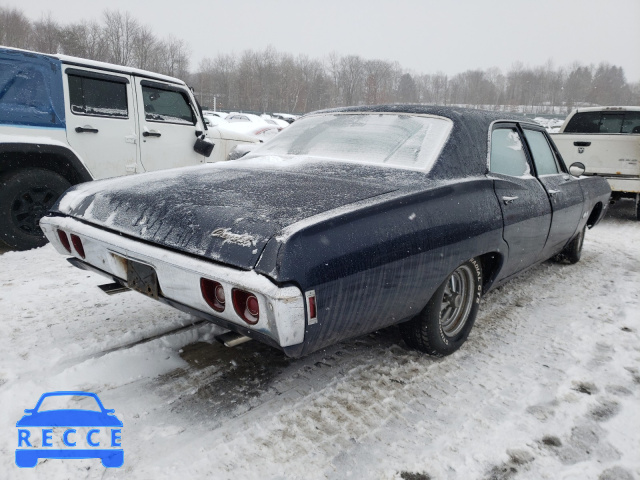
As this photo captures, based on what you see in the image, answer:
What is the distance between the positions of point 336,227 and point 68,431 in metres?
1.39

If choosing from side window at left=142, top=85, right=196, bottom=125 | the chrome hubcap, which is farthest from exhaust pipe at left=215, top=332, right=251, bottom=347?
side window at left=142, top=85, right=196, bottom=125

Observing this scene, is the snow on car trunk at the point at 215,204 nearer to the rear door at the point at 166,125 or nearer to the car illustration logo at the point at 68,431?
the car illustration logo at the point at 68,431

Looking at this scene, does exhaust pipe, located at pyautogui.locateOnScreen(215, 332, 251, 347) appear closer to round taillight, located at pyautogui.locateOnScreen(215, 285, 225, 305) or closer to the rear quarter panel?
round taillight, located at pyautogui.locateOnScreen(215, 285, 225, 305)

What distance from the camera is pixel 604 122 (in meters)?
8.11

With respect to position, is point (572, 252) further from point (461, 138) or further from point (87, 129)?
point (87, 129)

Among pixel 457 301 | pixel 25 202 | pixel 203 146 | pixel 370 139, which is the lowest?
pixel 457 301

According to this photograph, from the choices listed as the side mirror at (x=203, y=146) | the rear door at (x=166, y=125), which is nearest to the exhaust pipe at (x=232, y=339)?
the rear door at (x=166, y=125)

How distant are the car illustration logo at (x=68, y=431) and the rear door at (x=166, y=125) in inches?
151

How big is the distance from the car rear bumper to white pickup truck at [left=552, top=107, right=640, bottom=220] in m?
7.49

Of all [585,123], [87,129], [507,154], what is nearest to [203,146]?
[87,129]

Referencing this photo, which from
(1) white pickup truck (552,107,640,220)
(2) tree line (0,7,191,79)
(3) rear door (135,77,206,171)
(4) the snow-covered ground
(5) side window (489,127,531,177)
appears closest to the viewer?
(4) the snow-covered ground

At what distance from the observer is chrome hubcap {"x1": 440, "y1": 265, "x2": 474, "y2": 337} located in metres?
2.67

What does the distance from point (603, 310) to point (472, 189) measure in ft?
6.39

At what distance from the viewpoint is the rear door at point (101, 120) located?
468cm
